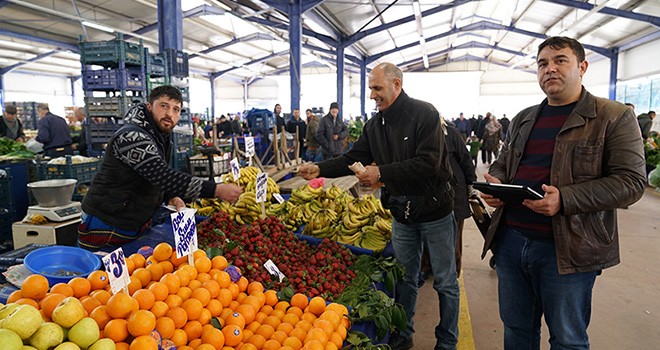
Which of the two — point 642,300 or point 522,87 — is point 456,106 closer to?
point 522,87

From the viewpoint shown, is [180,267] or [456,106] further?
[456,106]

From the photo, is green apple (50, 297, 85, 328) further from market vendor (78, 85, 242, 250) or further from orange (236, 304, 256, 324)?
market vendor (78, 85, 242, 250)

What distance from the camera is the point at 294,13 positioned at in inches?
449

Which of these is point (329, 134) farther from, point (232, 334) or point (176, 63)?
point (232, 334)

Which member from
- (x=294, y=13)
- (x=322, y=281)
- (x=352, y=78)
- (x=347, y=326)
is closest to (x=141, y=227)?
(x=322, y=281)

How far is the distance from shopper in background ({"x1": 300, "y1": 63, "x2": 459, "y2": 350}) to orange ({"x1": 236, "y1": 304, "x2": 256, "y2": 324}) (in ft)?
2.85

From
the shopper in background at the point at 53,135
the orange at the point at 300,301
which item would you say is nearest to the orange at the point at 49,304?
the orange at the point at 300,301

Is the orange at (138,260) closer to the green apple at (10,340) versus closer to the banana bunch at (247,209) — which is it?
the green apple at (10,340)

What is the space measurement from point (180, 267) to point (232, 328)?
37cm

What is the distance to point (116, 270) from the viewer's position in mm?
1401

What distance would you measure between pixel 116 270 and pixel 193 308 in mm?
301

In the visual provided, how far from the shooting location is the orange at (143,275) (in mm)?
1700

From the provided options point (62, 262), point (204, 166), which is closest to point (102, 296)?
point (62, 262)

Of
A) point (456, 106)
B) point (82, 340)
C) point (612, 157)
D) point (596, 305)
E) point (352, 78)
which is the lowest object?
point (596, 305)
